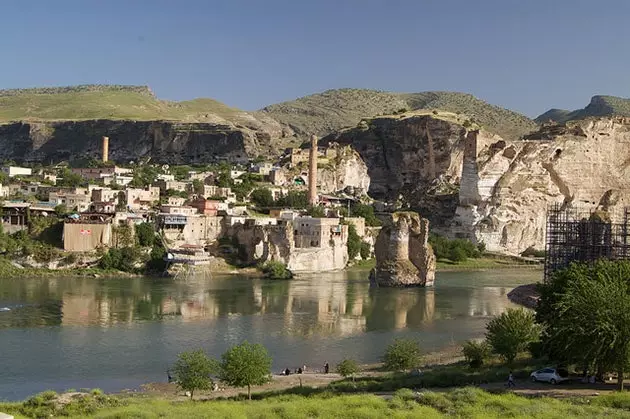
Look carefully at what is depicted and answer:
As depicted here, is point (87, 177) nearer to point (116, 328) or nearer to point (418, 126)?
point (418, 126)

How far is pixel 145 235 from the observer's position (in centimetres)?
4694

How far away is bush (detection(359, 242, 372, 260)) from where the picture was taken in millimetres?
55562

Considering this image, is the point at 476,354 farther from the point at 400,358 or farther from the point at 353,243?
the point at 353,243

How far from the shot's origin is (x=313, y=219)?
5112cm

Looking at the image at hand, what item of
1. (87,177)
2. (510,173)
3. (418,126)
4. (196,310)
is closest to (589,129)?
(510,173)

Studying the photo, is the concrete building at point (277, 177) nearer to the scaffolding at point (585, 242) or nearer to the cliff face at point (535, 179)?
the cliff face at point (535, 179)

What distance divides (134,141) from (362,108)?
5773 cm

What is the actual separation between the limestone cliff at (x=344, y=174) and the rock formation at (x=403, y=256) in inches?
1148

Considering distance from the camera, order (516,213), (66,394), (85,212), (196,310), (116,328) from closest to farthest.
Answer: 1. (66,394)
2. (116,328)
3. (196,310)
4. (85,212)
5. (516,213)

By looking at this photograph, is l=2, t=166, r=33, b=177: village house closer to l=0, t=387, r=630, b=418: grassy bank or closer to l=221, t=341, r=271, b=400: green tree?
l=221, t=341, r=271, b=400: green tree

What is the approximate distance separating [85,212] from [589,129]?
44.8 metres

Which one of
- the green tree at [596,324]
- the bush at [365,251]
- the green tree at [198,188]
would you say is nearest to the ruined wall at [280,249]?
the bush at [365,251]

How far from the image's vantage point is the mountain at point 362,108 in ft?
403

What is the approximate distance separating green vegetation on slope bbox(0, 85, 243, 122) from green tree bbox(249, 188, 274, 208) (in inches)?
1715
